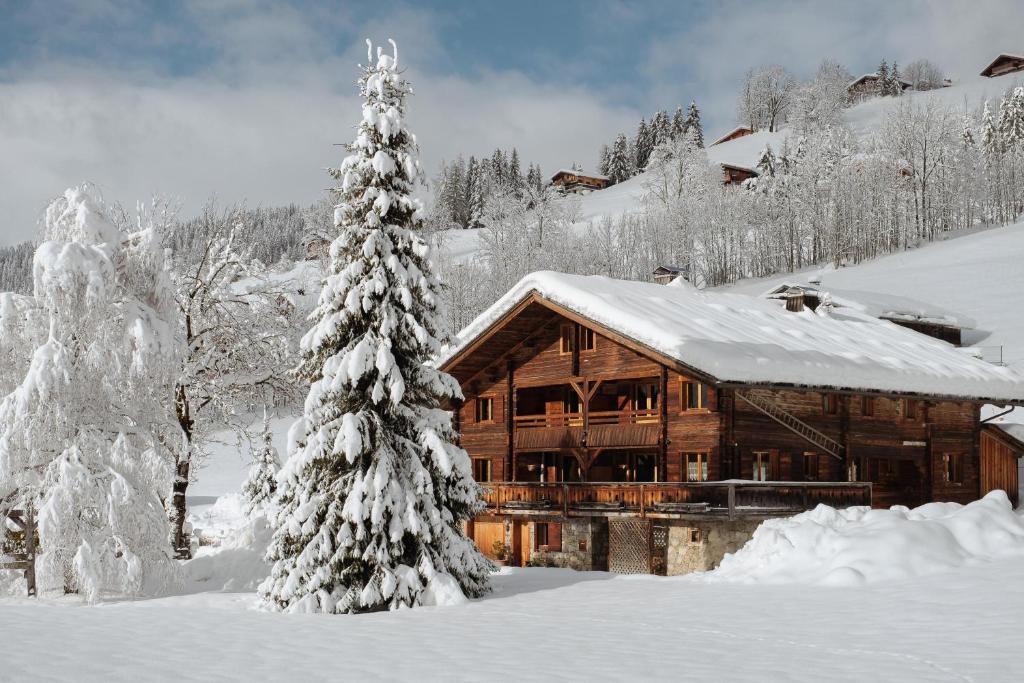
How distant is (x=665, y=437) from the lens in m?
30.4

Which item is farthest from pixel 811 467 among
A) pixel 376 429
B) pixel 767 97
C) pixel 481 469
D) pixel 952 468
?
pixel 767 97

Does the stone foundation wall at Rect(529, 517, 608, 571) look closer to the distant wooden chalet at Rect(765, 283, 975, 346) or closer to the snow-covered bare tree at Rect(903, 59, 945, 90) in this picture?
the distant wooden chalet at Rect(765, 283, 975, 346)

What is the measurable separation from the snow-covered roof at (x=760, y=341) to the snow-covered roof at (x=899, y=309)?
1508 centimetres

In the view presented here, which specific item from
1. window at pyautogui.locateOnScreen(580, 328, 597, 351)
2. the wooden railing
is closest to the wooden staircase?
the wooden railing

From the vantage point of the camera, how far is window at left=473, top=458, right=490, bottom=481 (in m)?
37.8

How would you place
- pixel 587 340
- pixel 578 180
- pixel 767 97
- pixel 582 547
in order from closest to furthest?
pixel 582 547 < pixel 587 340 < pixel 578 180 < pixel 767 97

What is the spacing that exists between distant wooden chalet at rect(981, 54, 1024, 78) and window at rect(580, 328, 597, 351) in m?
154

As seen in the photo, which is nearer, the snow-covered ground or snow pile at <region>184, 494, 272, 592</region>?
the snow-covered ground

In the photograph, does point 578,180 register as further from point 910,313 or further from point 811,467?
point 811,467

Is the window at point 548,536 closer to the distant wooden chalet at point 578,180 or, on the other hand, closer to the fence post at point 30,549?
the fence post at point 30,549

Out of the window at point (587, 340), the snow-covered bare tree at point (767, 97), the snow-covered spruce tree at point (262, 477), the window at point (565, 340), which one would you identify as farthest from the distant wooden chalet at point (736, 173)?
the snow-covered spruce tree at point (262, 477)

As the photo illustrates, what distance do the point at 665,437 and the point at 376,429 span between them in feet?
39.5

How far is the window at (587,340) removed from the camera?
3325 centimetres

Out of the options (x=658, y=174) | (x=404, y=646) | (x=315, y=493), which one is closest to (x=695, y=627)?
(x=404, y=646)
